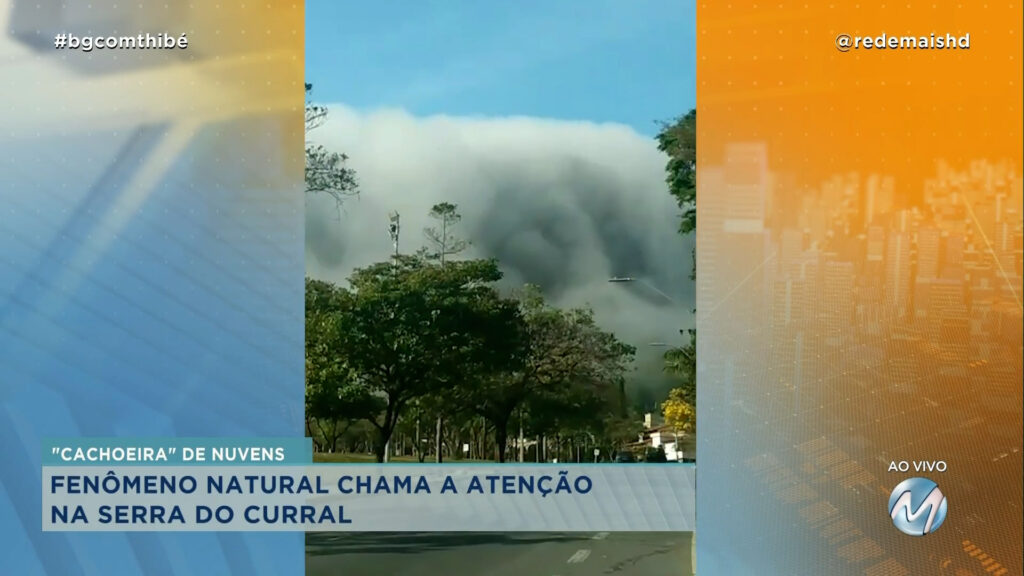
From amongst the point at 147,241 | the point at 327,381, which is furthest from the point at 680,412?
the point at 147,241

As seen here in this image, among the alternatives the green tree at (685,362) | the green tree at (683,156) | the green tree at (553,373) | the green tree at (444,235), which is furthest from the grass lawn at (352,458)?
the green tree at (683,156)

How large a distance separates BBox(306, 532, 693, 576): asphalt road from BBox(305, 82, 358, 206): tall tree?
1.54m

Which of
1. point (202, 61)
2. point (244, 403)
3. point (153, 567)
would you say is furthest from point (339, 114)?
point (153, 567)

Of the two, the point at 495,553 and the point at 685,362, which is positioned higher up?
the point at 685,362

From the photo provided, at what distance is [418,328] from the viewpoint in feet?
15.5

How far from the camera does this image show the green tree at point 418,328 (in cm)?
468

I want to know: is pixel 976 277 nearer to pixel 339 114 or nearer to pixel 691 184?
pixel 691 184

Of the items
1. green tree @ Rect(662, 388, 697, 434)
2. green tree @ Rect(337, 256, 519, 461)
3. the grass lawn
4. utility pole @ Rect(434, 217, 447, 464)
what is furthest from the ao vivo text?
utility pole @ Rect(434, 217, 447, 464)

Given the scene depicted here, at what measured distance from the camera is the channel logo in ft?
15.3

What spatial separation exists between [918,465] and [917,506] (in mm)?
185

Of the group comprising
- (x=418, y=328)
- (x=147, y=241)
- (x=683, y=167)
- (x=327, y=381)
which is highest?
(x=683, y=167)

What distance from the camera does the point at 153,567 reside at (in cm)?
466

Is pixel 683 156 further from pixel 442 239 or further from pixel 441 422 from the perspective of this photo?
pixel 441 422

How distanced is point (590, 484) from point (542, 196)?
131 centimetres
